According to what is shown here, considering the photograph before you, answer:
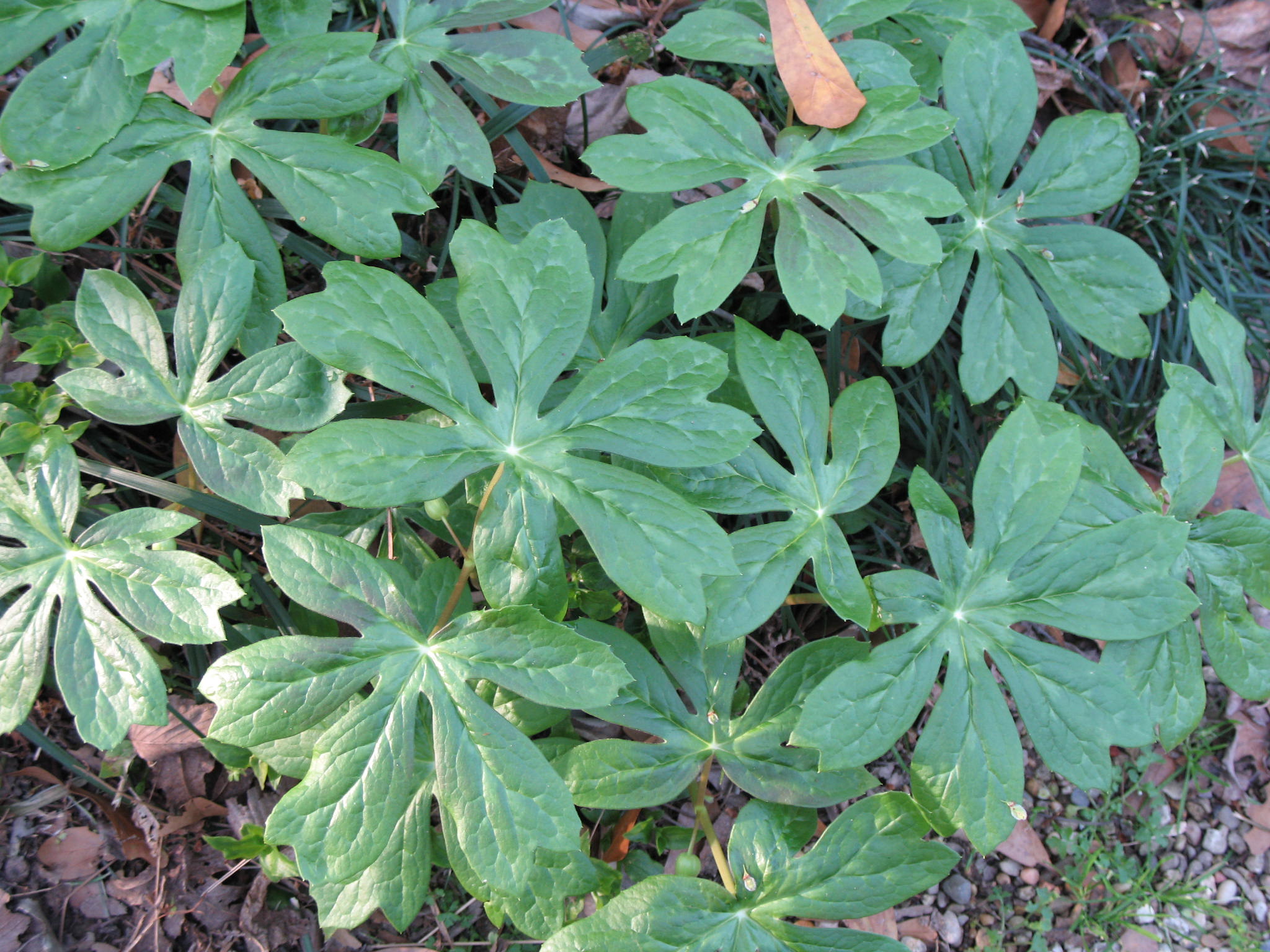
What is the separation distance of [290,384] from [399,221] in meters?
0.77

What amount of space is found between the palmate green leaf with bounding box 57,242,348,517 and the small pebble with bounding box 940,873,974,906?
215 cm

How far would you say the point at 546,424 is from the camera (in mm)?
1585

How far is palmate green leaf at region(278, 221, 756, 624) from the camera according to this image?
1432 millimetres

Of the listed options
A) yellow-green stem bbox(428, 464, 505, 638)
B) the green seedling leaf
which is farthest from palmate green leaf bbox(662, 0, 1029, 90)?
the green seedling leaf

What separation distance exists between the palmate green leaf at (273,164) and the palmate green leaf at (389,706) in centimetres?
62

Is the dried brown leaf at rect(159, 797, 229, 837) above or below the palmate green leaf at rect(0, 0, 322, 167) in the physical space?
below

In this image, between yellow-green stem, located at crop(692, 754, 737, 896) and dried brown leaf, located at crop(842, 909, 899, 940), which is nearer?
yellow-green stem, located at crop(692, 754, 737, 896)

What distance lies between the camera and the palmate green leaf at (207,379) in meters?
1.61

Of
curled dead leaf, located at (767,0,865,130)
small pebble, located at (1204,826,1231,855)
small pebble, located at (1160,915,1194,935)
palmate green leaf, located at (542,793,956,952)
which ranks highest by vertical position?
curled dead leaf, located at (767,0,865,130)

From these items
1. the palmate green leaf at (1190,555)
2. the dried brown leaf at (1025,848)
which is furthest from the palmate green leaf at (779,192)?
the dried brown leaf at (1025,848)

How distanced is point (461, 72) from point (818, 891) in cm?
188

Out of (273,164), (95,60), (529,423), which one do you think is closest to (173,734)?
(529,423)

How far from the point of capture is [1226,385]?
1993mm

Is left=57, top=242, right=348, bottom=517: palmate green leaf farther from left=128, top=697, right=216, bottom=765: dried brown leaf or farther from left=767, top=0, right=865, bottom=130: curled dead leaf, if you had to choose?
left=767, top=0, right=865, bottom=130: curled dead leaf
